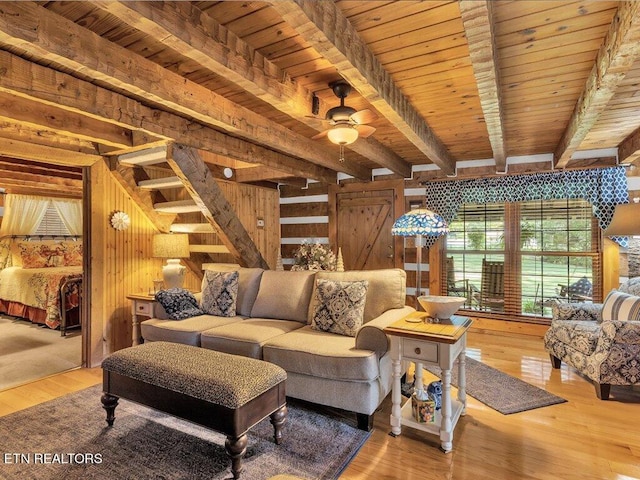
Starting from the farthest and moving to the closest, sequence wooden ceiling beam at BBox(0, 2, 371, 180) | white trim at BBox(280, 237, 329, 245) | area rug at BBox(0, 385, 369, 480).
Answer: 1. white trim at BBox(280, 237, 329, 245)
2. area rug at BBox(0, 385, 369, 480)
3. wooden ceiling beam at BBox(0, 2, 371, 180)

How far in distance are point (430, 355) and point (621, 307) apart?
210 cm

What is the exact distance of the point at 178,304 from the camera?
3553 millimetres

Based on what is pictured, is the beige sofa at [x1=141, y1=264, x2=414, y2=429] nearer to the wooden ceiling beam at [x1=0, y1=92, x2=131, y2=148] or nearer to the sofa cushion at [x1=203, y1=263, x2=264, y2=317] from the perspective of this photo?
the sofa cushion at [x1=203, y1=263, x2=264, y2=317]

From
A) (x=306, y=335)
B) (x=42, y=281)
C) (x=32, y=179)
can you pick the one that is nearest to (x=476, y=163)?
(x=306, y=335)

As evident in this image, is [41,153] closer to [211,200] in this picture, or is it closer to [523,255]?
[211,200]

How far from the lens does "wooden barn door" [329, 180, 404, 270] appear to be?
5.52 meters

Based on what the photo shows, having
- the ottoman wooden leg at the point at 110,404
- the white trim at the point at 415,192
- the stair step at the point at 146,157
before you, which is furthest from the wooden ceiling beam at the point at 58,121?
the white trim at the point at 415,192

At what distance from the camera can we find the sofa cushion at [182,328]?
3.14 meters

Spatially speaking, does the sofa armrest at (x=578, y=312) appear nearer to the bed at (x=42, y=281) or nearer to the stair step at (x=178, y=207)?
the stair step at (x=178, y=207)

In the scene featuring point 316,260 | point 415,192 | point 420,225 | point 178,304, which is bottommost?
point 178,304

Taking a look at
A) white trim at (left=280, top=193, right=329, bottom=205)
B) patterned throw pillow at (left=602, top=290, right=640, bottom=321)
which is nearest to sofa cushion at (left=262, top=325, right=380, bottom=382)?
patterned throw pillow at (left=602, top=290, right=640, bottom=321)

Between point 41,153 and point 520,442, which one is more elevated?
point 41,153

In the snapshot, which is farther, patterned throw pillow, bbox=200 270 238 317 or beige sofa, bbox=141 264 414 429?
patterned throw pillow, bbox=200 270 238 317

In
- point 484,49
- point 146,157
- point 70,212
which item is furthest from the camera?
point 70,212
